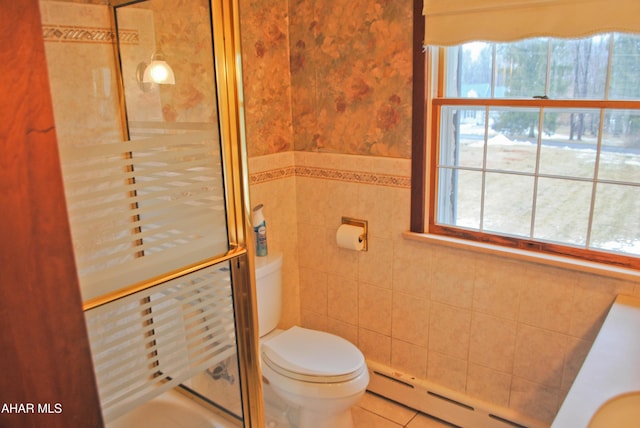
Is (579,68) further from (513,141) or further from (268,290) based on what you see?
(268,290)

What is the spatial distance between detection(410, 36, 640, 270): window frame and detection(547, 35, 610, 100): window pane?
0.06 m

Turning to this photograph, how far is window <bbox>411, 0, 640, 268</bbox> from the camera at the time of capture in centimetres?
191

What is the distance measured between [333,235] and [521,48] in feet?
4.13

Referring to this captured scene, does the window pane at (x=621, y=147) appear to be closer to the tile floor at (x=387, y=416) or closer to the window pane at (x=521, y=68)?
the window pane at (x=521, y=68)

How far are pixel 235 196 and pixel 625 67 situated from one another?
1510mm

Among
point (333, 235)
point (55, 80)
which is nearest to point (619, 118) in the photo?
point (333, 235)

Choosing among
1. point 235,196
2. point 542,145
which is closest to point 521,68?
point 542,145

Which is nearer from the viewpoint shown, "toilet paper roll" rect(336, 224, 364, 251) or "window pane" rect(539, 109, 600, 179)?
"window pane" rect(539, 109, 600, 179)

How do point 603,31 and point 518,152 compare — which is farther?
point 518,152

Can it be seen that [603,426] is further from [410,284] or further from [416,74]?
[416,74]

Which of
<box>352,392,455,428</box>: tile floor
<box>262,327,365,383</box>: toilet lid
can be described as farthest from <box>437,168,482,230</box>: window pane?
<box>352,392,455,428</box>: tile floor

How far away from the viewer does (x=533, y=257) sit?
2.09 m

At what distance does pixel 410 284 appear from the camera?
8.21 ft

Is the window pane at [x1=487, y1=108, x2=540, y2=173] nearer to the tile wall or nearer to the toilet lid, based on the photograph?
the tile wall
